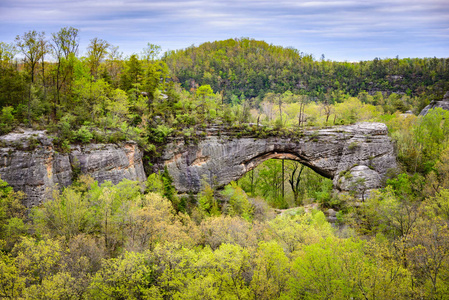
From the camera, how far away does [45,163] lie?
1125 inches

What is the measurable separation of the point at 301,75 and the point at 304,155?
73825 mm

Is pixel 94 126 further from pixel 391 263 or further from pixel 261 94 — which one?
pixel 261 94

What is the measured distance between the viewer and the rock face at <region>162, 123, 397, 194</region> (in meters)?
40.2

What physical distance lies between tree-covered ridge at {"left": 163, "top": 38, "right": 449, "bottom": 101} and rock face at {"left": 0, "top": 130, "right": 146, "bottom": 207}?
225 ft

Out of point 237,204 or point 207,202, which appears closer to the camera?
point 207,202

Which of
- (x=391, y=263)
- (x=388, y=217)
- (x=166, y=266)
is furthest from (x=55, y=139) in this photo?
(x=388, y=217)

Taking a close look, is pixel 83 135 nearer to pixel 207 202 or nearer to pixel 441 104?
pixel 207 202

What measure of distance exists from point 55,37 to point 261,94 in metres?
74.2

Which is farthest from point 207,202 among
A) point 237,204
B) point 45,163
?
point 45,163

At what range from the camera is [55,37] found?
35625 mm

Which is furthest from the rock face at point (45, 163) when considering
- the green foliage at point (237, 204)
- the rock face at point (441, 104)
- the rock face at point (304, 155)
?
the rock face at point (441, 104)

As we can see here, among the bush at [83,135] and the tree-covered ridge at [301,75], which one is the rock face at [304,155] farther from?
the tree-covered ridge at [301,75]

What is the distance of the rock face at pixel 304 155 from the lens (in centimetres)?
4016

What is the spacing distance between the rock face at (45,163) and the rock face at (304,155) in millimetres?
8081
